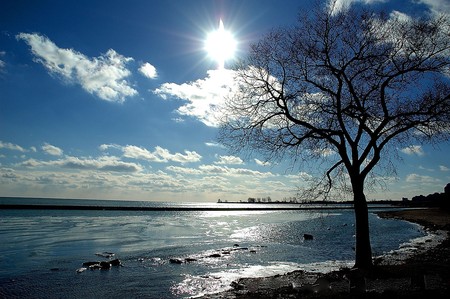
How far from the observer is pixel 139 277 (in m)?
20.9

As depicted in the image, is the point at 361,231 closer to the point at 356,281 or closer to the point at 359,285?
the point at 356,281

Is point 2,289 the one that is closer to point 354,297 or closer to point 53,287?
point 53,287

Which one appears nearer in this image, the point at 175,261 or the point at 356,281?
the point at 356,281

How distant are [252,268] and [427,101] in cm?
1511

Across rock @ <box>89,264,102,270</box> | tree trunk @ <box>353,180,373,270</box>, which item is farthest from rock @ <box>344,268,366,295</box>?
rock @ <box>89,264,102,270</box>

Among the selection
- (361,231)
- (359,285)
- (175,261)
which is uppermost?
(361,231)

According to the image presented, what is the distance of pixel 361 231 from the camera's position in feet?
56.8

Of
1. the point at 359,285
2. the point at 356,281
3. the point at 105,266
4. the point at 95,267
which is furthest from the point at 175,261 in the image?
the point at 359,285

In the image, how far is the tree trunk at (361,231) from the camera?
17.1 m

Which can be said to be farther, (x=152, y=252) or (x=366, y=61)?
(x=152, y=252)

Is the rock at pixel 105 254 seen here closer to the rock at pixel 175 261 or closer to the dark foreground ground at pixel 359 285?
the rock at pixel 175 261

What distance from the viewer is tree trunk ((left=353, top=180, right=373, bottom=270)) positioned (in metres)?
17.1

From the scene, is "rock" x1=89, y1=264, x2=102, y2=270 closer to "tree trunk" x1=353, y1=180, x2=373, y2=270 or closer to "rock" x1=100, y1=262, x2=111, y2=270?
"rock" x1=100, y1=262, x2=111, y2=270

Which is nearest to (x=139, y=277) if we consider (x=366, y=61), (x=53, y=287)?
(x=53, y=287)
